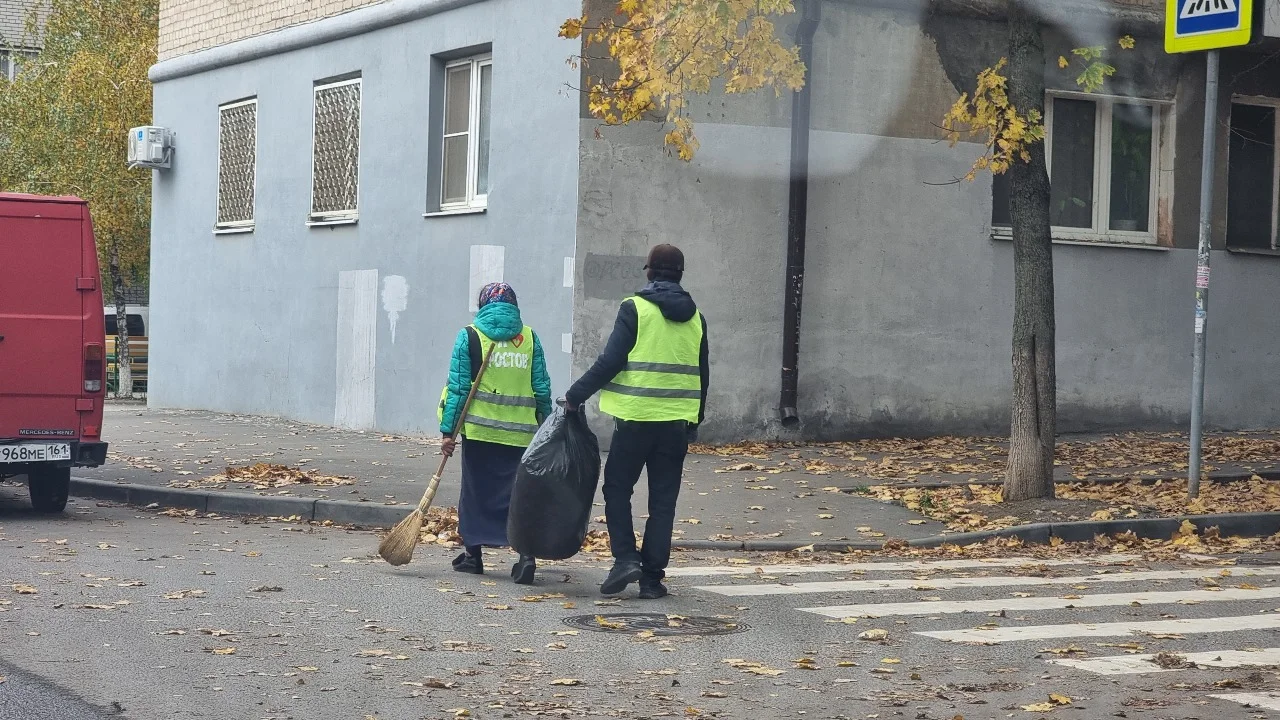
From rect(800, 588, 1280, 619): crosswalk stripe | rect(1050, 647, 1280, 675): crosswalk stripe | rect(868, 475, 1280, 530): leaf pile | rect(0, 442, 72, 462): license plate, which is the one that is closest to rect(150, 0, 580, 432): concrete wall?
rect(868, 475, 1280, 530): leaf pile

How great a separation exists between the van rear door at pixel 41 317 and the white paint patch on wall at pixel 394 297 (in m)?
6.45

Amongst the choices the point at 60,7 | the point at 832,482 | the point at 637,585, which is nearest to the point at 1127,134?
the point at 832,482

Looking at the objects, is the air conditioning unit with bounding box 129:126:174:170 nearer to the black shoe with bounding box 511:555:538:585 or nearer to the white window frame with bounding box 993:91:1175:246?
the white window frame with bounding box 993:91:1175:246

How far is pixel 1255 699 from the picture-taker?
614 centimetres

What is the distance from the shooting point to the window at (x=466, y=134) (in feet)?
57.5

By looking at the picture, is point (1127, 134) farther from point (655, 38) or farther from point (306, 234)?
point (306, 234)

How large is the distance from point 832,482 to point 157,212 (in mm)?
13387

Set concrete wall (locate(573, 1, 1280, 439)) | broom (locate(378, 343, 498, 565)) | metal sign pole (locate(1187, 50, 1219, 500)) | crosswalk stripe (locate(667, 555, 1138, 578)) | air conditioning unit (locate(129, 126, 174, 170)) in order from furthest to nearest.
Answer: air conditioning unit (locate(129, 126, 174, 170))
concrete wall (locate(573, 1, 1280, 439))
metal sign pole (locate(1187, 50, 1219, 500))
crosswalk stripe (locate(667, 555, 1138, 578))
broom (locate(378, 343, 498, 565))

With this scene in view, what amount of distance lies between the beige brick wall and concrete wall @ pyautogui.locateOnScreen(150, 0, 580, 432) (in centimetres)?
44

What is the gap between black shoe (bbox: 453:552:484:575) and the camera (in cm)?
945

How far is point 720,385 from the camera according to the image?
16.2 meters

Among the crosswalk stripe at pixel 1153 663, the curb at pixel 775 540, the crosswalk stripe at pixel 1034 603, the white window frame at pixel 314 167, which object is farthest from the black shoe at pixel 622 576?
the white window frame at pixel 314 167

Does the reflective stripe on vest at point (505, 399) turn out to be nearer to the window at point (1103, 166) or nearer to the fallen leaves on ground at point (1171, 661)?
the fallen leaves on ground at point (1171, 661)

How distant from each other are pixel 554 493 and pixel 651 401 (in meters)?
0.71
